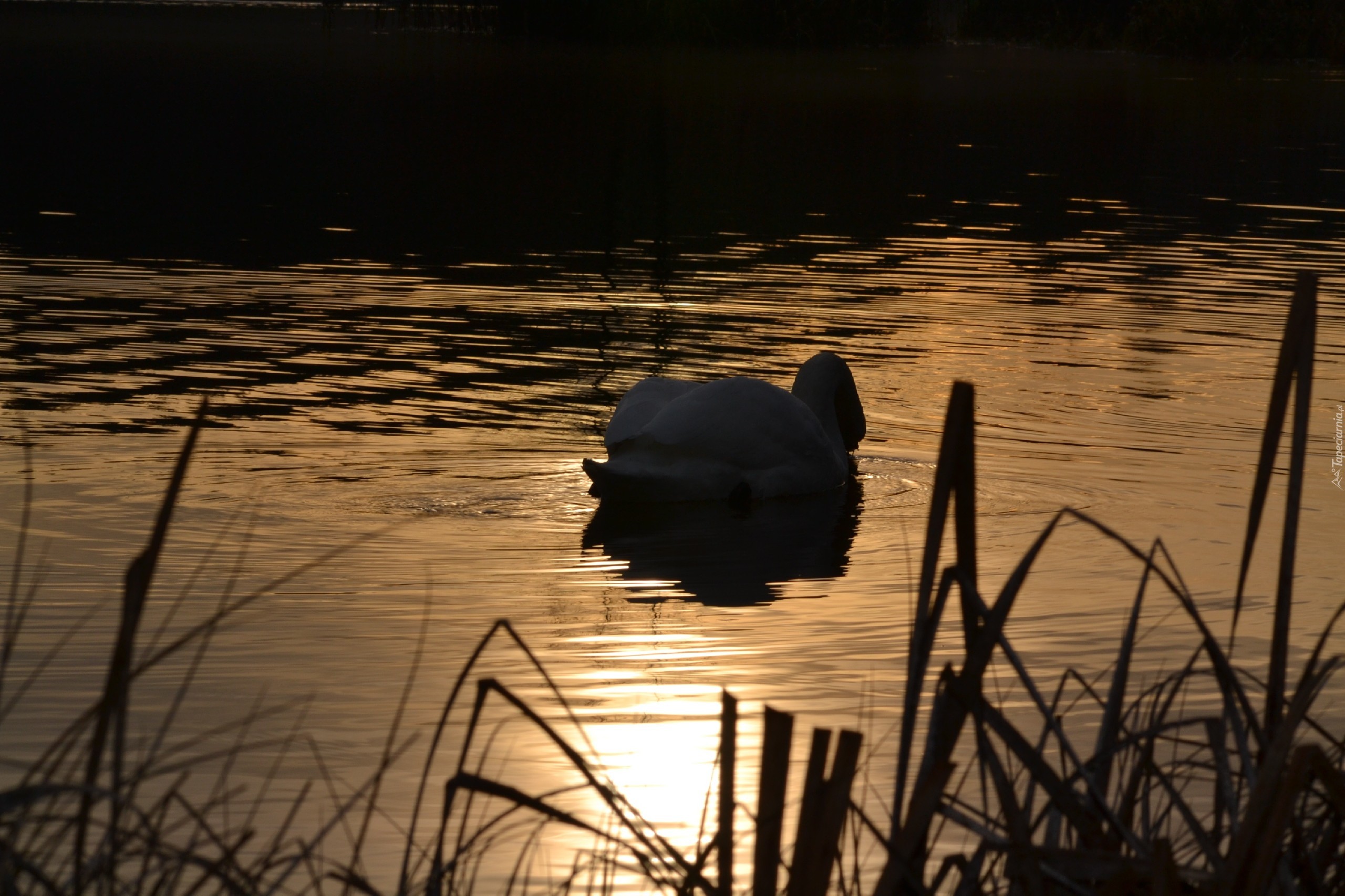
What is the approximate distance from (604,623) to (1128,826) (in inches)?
160

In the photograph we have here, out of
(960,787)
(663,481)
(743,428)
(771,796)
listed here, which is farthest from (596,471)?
(771,796)

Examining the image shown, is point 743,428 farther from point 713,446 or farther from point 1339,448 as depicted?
point 1339,448

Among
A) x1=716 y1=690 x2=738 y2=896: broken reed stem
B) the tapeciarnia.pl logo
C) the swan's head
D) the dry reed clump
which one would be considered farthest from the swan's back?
x1=716 y1=690 x2=738 y2=896: broken reed stem

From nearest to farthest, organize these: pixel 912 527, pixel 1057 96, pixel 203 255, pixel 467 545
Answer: pixel 467 545, pixel 912 527, pixel 203 255, pixel 1057 96

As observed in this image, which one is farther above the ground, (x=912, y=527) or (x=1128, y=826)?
(x=1128, y=826)

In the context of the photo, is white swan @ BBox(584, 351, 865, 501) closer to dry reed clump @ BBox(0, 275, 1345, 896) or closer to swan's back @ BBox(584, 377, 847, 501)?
swan's back @ BBox(584, 377, 847, 501)

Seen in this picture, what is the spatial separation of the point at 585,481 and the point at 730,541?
1.16 metres

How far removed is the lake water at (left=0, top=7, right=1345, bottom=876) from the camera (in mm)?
6449

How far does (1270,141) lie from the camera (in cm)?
3244

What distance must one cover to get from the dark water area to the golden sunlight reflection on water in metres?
3.70

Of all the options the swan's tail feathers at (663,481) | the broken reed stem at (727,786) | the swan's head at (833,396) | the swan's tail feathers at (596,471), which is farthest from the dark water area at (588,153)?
→ the broken reed stem at (727,786)

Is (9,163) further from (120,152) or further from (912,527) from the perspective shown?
(912,527)

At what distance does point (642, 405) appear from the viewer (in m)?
9.22

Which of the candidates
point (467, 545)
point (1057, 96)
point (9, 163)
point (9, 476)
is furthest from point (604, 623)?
point (1057, 96)
